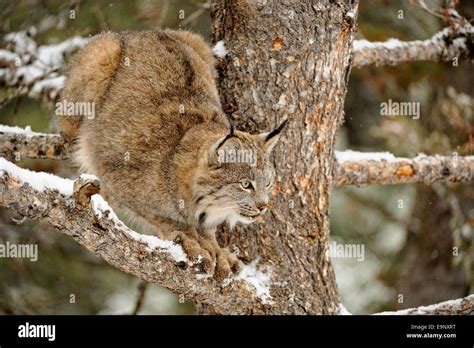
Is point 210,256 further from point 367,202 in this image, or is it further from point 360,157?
point 367,202

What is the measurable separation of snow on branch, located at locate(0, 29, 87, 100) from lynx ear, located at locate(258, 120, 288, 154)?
192cm

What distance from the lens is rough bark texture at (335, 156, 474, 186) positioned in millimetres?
4910

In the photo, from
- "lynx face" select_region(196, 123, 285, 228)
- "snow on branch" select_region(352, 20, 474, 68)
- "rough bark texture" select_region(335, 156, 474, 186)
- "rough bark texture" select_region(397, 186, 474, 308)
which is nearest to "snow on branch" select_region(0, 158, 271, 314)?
"lynx face" select_region(196, 123, 285, 228)

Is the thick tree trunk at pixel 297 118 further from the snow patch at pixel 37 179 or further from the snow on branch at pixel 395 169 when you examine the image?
the snow patch at pixel 37 179

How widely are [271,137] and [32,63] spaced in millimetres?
2330

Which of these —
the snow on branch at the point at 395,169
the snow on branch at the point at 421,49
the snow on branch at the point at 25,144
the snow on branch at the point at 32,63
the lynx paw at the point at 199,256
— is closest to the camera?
the lynx paw at the point at 199,256

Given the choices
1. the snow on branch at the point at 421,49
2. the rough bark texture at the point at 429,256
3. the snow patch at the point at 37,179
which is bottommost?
the rough bark texture at the point at 429,256

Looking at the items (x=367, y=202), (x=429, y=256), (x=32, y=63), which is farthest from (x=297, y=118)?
(x=367, y=202)

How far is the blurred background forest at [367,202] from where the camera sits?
5816 millimetres

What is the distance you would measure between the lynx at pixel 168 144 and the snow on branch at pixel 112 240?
4.8 inches

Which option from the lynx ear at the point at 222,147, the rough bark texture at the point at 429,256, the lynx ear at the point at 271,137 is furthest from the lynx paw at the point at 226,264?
the rough bark texture at the point at 429,256

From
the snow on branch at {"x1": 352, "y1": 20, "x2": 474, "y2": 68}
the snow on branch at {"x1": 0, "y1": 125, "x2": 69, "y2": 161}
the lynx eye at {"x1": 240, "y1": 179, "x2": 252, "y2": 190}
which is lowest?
the lynx eye at {"x1": 240, "y1": 179, "x2": 252, "y2": 190}

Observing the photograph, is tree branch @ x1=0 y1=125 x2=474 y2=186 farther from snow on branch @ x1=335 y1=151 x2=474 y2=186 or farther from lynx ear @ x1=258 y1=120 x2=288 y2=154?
lynx ear @ x1=258 y1=120 x2=288 y2=154

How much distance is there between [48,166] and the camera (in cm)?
640
